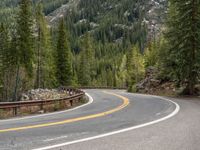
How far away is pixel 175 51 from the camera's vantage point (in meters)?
30.5

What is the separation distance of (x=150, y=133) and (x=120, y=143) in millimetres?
1746

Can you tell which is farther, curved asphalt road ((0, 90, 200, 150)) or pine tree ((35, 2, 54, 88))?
pine tree ((35, 2, 54, 88))

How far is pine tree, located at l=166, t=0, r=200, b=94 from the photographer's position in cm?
2941

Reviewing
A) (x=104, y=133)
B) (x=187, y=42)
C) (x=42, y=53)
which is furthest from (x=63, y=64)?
(x=104, y=133)

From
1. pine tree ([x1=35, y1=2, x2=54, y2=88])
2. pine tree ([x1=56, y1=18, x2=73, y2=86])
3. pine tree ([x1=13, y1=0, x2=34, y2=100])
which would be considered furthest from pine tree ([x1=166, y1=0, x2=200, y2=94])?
pine tree ([x1=56, y1=18, x2=73, y2=86])

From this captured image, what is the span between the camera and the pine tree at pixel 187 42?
29.4m

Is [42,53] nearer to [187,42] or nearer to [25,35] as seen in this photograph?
[25,35]

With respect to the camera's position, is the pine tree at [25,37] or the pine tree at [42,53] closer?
the pine tree at [25,37]

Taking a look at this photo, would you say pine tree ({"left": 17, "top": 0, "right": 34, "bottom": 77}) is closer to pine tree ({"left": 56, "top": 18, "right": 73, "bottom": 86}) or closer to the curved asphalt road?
pine tree ({"left": 56, "top": 18, "right": 73, "bottom": 86})

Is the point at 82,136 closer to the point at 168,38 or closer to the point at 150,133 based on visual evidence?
the point at 150,133

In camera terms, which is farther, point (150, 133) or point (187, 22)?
point (187, 22)

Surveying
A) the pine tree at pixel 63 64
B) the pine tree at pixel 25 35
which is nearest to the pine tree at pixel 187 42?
the pine tree at pixel 25 35

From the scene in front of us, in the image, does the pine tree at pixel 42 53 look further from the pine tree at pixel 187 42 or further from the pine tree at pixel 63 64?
the pine tree at pixel 187 42

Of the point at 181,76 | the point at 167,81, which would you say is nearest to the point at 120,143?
the point at 181,76
